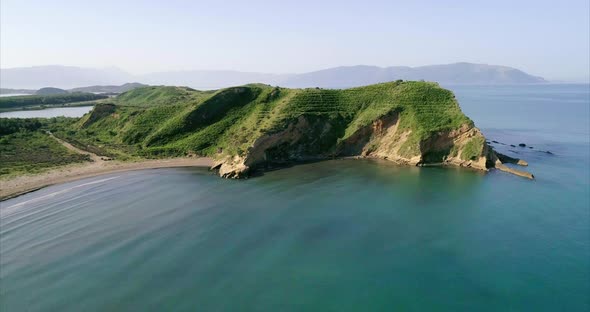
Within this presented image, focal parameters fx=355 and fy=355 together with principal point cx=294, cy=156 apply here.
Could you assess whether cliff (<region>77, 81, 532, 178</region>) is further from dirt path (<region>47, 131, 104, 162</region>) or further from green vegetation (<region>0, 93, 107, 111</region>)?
green vegetation (<region>0, 93, 107, 111</region>)

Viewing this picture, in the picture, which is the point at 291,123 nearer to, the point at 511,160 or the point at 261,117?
the point at 261,117

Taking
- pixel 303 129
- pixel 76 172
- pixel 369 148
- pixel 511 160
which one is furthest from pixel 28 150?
pixel 511 160

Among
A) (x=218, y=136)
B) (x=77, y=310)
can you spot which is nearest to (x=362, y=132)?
(x=218, y=136)

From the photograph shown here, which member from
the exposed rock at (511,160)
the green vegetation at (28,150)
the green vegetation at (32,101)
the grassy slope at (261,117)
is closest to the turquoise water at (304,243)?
the exposed rock at (511,160)

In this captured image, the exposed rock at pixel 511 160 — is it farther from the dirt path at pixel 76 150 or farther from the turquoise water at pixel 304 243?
the dirt path at pixel 76 150

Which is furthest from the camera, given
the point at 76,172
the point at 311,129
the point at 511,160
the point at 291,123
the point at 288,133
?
the point at 311,129

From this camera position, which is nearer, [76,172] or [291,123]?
[76,172]
